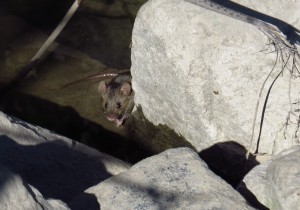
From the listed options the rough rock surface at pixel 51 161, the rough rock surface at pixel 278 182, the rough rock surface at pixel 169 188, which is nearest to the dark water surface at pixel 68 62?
the rough rock surface at pixel 51 161

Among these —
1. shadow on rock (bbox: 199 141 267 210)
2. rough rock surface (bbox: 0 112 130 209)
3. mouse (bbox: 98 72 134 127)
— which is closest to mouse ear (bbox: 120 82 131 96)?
mouse (bbox: 98 72 134 127)

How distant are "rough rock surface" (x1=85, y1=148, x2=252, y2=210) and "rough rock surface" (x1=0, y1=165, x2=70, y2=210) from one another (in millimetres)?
528

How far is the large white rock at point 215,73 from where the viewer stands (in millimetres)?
4848

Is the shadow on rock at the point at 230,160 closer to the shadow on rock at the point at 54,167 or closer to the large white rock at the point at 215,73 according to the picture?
the large white rock at the point at 215,73

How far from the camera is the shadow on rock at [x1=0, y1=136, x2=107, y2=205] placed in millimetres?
4254

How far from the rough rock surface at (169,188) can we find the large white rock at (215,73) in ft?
3.19

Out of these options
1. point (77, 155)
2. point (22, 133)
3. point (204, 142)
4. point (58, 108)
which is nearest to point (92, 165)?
point (77, 155)

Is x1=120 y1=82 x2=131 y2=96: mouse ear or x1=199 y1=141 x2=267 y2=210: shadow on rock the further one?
x1=120 y1=82 x2=131 y2=96: mouse ear

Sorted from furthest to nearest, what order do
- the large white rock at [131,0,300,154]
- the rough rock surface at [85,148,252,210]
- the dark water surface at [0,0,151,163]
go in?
1. the dark water surface at [0,0,151,163]
2. the large white rock at [131,0,300,154]
3. the rough rock surface at [85,148,252,210]

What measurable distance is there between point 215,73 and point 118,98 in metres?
1.87

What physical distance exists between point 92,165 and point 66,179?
1.06 ft

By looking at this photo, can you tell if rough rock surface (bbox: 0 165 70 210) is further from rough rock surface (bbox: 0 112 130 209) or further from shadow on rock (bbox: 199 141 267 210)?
shadow on rock (bbox: 199 141 267 210)

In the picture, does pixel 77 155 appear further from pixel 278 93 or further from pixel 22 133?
pixel 278 93

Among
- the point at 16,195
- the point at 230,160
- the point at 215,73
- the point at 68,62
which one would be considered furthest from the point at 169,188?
the point at 68,62
